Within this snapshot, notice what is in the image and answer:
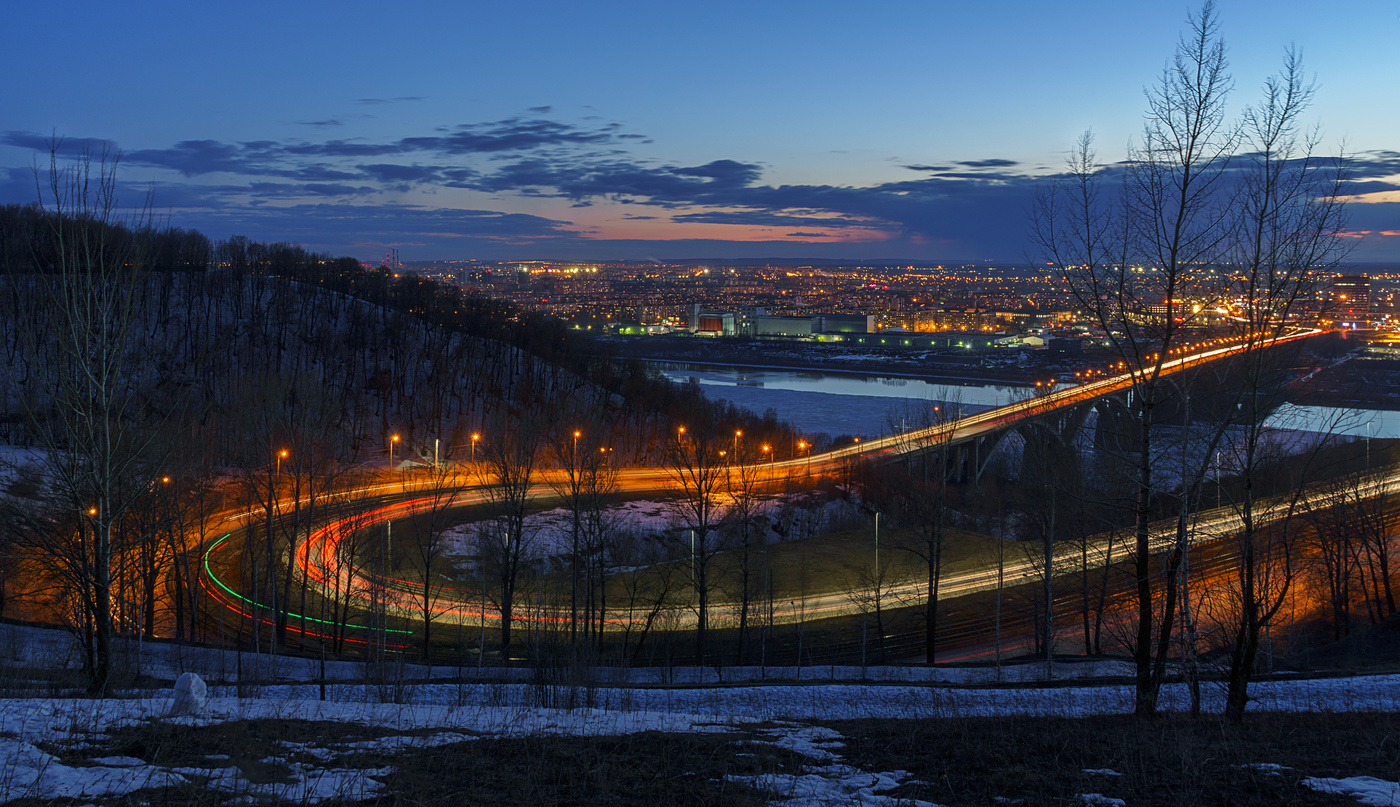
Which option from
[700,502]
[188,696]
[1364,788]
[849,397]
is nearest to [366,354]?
[849,397]

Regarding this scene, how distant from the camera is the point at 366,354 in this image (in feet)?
224

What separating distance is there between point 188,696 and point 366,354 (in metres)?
64.6

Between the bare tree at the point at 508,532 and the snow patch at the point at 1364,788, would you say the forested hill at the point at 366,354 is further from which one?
the snow patch at the point at 1364,788

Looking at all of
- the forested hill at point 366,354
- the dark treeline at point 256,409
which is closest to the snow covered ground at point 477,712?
the dark treeline at point 256,409

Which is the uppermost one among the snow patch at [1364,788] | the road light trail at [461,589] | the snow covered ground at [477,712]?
the snow patch at [1364,788]

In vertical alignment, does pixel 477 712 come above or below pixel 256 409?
below

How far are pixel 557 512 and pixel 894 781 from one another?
3114cm

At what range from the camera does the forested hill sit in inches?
2179

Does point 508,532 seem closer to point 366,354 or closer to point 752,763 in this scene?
point 752,763

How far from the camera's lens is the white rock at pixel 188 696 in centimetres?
841

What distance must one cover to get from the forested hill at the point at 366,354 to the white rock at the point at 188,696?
36.2m

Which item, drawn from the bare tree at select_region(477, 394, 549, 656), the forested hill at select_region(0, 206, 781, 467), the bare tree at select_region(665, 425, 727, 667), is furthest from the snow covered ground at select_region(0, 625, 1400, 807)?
the forested hill at select_region(0, 206, 781, 467)

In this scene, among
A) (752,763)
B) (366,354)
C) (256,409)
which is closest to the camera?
(752,763)

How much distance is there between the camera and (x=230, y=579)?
28.0m
